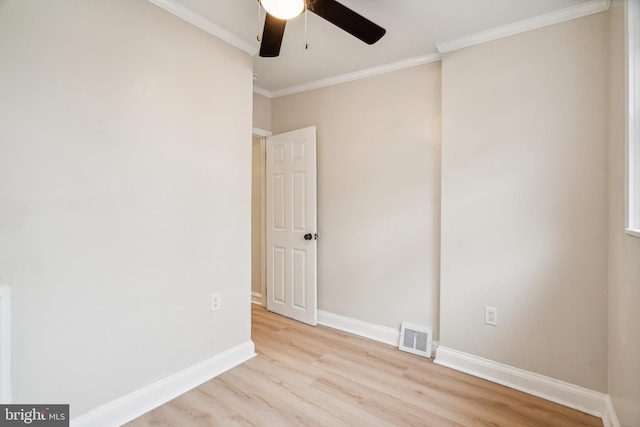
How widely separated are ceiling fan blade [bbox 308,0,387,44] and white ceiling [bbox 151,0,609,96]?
384mm

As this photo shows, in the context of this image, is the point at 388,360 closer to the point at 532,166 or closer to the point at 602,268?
the point at 602,268

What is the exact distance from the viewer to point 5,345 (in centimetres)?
Result: 125

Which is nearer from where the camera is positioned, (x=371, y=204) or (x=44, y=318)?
(x=44, y=318)

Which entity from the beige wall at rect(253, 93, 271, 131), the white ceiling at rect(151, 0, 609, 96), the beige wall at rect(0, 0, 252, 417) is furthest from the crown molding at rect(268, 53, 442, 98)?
the beige wall at rect(0, 0, 252, 417)

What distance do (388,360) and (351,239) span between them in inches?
43.4

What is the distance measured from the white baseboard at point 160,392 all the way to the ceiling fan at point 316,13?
212 cm

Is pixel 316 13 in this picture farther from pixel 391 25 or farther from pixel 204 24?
pixel 204 24

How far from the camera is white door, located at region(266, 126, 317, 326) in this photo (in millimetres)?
3008

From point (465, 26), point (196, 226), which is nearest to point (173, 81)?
point (196, 226)

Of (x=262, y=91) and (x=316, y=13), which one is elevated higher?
(x=262, y=91)

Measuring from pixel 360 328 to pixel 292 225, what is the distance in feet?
4.08

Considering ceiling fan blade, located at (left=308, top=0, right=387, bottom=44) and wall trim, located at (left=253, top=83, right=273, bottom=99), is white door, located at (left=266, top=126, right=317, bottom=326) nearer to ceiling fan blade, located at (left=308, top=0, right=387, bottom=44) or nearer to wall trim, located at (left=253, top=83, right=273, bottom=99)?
wall trim, located at (left=253, top=83, right=273, bottom=99)

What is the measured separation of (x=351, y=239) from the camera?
9.53 ft

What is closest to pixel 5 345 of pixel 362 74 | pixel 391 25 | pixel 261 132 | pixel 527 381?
pixel 261 132
